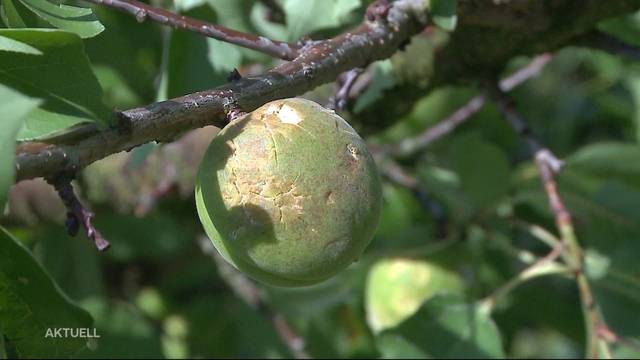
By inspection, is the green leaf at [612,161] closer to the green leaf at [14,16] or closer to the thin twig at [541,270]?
the thin twig at [541,270]

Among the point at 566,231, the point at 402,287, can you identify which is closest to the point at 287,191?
the point at 566,231

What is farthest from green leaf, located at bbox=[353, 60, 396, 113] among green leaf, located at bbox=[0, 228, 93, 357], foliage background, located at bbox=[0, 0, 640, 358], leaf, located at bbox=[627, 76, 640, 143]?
leaf, located at bbox=[627, 76, 640, 143]

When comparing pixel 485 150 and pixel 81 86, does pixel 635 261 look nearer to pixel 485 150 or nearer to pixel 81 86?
pixel 485 150

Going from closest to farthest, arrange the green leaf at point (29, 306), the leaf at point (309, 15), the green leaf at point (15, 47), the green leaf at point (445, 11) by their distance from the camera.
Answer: the green leaf at point (15, 47)
the green leaf at point (29, 306)
the green leaf at point (445, 11)
the leaf at point (309, 15)

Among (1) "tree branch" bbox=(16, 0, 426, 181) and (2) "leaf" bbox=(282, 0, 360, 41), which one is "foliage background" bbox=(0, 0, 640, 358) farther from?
(1) "tree branch" bbox=(16, 0, 426, 181)

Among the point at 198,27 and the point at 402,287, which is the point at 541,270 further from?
the point at 198,27

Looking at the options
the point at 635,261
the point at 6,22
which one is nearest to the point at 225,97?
the point at 6,22

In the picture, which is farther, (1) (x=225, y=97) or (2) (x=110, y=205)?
(2) (x=110, y=205)

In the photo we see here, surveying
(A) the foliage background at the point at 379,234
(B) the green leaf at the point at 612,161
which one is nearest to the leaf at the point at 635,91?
(A) the foliage background at the point at 379,234
